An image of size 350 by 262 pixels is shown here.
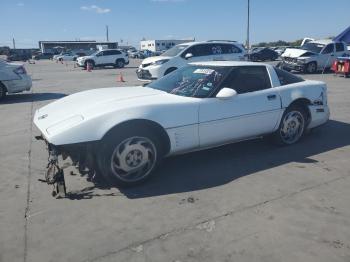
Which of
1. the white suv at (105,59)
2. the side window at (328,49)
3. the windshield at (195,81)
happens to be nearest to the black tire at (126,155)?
the windshield at (195,81)

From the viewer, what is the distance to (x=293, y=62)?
1928 centimetres

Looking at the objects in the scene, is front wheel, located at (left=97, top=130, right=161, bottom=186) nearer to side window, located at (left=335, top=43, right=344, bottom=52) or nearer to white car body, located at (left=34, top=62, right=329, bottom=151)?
white car body, located at (left=34, top=62, right=329, bottom=151)

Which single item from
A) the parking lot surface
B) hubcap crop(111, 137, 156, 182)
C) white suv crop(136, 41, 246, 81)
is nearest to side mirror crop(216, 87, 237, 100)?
the parking lot surface

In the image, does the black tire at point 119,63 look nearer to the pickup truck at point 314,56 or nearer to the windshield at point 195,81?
the pickup truck at point 314,56

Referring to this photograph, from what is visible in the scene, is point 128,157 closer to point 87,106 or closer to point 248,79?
point 87,106

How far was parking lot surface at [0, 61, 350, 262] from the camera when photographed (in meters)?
2.97

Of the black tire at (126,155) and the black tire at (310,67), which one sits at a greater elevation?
the black tire at (310,67)

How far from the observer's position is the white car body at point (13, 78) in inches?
427

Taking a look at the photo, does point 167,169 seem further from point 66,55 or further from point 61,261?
point 66,55

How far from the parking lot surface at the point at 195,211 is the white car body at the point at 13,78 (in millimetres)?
6272

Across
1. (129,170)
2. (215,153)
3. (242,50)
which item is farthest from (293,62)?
(129,170)

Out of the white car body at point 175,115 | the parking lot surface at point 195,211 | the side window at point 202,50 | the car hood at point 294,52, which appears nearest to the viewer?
the parking lot surface at point 195,211

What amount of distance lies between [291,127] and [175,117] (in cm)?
228

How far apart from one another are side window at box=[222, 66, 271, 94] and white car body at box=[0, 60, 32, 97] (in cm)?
823
